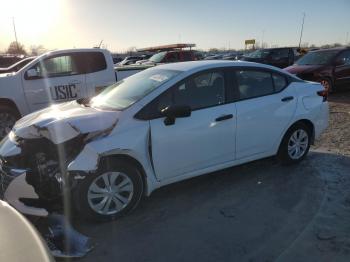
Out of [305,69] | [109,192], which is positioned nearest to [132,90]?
[109,192]

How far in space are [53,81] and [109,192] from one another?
5.02m

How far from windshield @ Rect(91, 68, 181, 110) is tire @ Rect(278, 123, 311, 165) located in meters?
1.94

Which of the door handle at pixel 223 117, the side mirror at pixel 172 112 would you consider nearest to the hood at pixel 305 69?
the door handle at pixel 223 117

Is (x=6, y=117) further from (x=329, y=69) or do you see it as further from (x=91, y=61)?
(x=329, y=69)

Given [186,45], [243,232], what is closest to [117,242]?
[243,232]

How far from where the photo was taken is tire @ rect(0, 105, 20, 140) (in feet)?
26.7

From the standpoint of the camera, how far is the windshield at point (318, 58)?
12289 mm

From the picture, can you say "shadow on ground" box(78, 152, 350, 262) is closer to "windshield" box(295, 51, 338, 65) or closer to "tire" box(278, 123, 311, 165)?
"tire" box(278, 123, 311, 165)

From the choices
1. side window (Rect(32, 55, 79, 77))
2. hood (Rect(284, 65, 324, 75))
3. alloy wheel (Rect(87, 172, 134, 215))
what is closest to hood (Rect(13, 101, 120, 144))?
alloy wheel (Rect(87, 172, 134, 215))

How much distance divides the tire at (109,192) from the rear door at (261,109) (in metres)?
1.52

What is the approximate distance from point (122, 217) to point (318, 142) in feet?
13.9

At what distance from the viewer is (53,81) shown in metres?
8.35

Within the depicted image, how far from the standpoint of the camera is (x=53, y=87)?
27.4 ft

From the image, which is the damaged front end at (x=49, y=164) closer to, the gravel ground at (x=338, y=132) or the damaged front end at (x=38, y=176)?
the damaged front end at (x=38, y=176)
